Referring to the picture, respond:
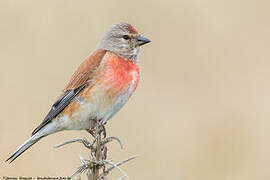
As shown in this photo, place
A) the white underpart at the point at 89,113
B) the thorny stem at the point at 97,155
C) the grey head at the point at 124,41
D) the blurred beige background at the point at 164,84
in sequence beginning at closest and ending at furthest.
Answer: the thorny stem at the point at 97,155, the white underpart at the point at 89,113, the grey head at the point at 124,41, the blurred beige background at the point at 164,84

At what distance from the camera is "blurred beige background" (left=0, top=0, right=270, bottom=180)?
616 centimetres

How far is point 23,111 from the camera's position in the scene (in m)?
6.64

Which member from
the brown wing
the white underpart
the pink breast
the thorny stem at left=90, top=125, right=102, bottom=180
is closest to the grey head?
the pink breast

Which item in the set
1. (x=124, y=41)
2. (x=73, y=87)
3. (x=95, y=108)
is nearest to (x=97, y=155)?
(x=95, y=108)

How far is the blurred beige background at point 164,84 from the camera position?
6156 millimetres

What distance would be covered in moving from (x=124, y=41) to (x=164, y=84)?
2.02 metres

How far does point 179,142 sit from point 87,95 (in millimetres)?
1872

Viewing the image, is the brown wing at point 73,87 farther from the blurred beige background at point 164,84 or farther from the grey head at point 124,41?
the blurred beige background at point 164,84

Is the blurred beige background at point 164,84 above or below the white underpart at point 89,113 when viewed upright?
above

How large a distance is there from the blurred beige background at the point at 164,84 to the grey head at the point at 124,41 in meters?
1.30

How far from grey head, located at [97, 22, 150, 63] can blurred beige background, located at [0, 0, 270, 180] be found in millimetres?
1298

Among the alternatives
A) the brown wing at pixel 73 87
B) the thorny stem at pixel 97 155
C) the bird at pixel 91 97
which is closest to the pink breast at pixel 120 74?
the bird at pixel 91 97

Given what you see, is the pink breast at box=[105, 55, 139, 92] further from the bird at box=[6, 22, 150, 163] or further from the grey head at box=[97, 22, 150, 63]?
the grey head at box=[97, 22, 150, 63]

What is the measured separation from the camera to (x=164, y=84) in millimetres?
7430
